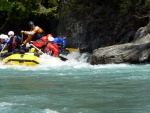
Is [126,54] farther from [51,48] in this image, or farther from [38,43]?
[38,43]

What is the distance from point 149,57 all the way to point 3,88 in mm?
6742

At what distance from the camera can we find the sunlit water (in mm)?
6664

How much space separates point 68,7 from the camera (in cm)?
1977

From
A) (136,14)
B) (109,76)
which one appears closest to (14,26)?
(136,14)

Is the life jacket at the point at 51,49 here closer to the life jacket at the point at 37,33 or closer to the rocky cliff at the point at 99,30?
the life jacket at the point at 37,33


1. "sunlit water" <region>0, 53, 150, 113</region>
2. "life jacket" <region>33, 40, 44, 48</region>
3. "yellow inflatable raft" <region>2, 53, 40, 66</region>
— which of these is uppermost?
"life jacket" <region>33, 40, 44, 48</region>

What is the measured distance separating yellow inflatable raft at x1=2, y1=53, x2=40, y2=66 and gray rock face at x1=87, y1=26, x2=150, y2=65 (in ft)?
6.44

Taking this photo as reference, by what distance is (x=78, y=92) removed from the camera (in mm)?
8125

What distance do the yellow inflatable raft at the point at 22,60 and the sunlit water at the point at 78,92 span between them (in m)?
3.15

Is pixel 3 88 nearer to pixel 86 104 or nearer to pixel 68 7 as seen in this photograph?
pixel 86 104

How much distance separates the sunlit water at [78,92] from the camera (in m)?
6.66

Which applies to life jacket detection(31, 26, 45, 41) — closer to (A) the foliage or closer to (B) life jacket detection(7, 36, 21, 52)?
(B) life jacket detection(7, 36, 21, 52)

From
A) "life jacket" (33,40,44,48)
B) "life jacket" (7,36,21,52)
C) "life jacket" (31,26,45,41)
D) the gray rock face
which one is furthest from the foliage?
"life jacket" (7,36,21,52)

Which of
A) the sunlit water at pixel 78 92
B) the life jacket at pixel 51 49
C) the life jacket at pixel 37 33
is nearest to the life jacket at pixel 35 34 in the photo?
the life jacket at pixel 37 33
